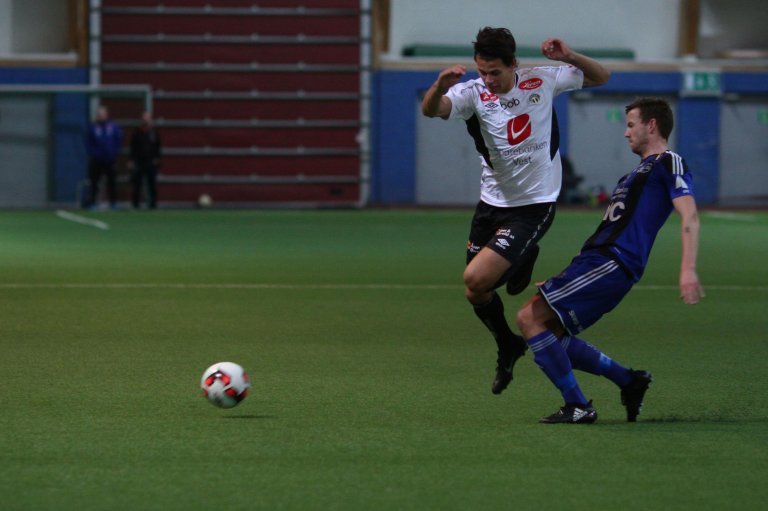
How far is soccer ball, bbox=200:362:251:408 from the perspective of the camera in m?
Answer: 7.00

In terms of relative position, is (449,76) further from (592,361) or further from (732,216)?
(732,216)

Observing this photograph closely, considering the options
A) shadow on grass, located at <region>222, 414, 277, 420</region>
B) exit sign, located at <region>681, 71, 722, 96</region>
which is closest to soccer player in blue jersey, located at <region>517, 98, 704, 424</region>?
shadow on grass, located at <region>222, 414, 277, 420</region>

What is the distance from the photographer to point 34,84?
104 feet

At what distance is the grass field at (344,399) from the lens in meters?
5.37

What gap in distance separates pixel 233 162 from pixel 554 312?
26.6 meters

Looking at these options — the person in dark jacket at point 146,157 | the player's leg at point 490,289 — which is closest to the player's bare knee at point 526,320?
the player's leg at point 490,289

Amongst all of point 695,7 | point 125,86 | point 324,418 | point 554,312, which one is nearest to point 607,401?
point 554,312

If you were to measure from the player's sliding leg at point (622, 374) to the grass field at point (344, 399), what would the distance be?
129 mm

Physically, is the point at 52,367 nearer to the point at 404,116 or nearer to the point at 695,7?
the point at 404,116

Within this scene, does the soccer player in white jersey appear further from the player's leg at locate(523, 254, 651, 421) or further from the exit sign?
the exit sign

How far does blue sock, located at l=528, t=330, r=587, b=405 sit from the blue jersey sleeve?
36.9 inches

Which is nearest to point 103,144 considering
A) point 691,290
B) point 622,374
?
point 622,374

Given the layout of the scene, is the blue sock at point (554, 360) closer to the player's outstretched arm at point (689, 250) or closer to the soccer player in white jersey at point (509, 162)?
Result: the player's outstretched arm at point (689, 250)

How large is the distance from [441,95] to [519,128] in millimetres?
582
